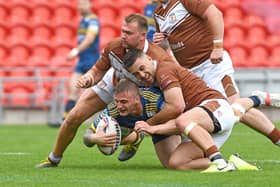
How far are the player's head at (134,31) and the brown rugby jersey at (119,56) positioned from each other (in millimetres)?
93

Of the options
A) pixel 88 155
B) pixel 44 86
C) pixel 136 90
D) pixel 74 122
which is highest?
pixel 136 90

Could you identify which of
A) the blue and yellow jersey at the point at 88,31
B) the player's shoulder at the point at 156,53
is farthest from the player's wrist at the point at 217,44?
the blue and yellow jersey at the point at 88,31

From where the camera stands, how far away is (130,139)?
351 inches

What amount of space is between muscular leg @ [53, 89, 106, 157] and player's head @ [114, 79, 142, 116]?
57cm

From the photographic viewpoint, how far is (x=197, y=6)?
977 centimetres

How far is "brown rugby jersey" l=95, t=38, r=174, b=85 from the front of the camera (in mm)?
9016

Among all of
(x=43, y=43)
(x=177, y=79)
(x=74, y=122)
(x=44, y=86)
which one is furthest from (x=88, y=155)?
(x=43, y=43)

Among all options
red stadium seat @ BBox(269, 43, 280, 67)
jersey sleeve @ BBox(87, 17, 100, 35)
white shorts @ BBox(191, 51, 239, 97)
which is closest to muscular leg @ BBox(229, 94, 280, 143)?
white shorts @ BBox(191, 51, 239, 97)

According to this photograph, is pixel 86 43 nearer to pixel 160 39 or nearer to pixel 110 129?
pixel 160 39

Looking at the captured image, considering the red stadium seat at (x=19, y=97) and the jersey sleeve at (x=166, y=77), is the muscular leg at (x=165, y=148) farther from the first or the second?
the red stadium seat at (x=19, y=97)

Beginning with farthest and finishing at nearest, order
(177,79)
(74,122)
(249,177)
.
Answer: (74,122) → (177,79) → (249,177)

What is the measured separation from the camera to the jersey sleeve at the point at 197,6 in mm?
9711

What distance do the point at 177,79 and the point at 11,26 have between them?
12.4m

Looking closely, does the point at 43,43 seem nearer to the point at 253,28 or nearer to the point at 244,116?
the point at 253,28
